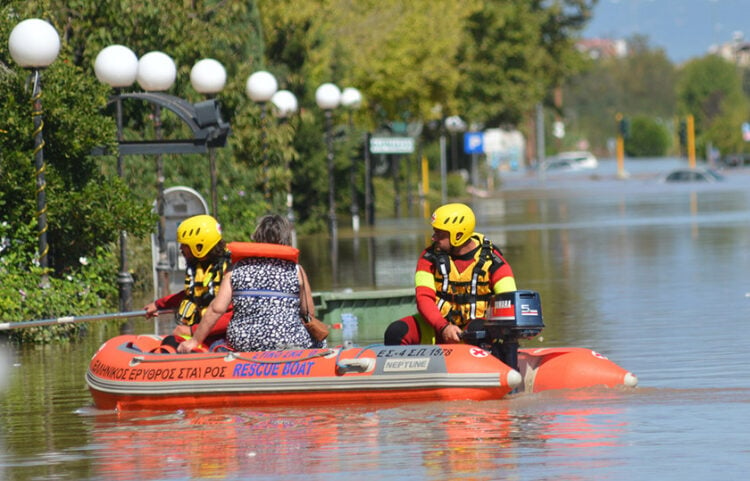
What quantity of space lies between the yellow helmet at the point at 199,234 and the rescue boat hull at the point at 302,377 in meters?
0.83

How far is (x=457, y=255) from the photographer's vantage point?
1172cm

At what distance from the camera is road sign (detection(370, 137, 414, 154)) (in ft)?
133

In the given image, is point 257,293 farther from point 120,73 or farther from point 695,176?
point 695,176

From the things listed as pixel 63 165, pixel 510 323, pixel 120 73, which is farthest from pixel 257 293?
pixel 120 73

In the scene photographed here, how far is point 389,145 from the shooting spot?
40688 mm

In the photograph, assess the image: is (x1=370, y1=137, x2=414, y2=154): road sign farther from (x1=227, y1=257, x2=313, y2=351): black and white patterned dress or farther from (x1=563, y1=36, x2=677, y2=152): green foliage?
(x1=563, y1=36, x2=677, y2=152): green foliage

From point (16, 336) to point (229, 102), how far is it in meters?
11.0

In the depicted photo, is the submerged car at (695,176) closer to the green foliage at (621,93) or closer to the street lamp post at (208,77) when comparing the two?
the street lamp post at (208,77)

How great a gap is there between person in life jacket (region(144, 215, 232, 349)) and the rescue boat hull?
52 cm

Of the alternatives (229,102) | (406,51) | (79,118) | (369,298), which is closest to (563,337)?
(369,298)

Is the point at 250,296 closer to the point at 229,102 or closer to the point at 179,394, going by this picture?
the point at 179,394

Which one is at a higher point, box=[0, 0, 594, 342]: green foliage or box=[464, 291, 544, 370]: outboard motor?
box=[0, 0, 594, 342]: green foliage

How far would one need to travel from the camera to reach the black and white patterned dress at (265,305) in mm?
11711

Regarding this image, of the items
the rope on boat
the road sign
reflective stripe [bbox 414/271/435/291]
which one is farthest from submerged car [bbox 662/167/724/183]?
the rope on boat
